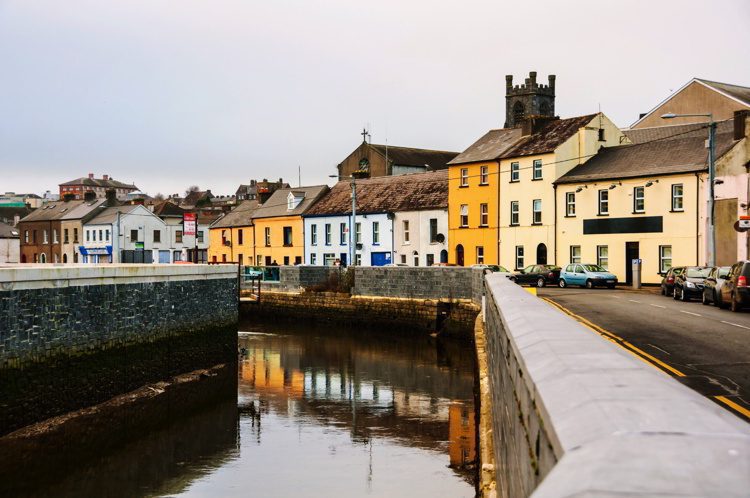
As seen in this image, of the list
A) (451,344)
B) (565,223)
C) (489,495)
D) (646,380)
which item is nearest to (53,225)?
(565,223)

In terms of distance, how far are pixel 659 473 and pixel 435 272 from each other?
127 ft

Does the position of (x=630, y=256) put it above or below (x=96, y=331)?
above

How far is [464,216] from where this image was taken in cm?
5634

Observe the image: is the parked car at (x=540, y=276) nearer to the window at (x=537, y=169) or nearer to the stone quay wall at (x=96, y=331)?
the window at (x=537, y=169)

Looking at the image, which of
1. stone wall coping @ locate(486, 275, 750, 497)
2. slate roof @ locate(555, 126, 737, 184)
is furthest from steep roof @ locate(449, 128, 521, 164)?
stone wall coping @ locate(486, 275, 750, 497)

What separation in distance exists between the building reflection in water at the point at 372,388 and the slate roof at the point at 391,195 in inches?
911

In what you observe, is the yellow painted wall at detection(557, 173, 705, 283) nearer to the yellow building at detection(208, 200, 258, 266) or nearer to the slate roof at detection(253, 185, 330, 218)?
the slate roof at detection(253, 185, 330, 218)

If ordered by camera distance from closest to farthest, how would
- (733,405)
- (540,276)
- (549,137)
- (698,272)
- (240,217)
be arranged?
(733,405) → (698,272) → (540,276) → (549,137) → (240,217)

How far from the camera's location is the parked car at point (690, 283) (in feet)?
103

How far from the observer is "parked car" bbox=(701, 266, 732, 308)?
26797mm

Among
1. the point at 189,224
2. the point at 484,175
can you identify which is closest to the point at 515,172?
the point at 484,175

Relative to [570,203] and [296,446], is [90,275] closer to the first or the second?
[296,446]

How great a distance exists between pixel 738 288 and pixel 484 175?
104 feet

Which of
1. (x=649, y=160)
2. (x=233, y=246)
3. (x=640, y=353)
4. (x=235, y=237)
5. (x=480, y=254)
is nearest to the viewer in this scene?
(x=640, y=353)
